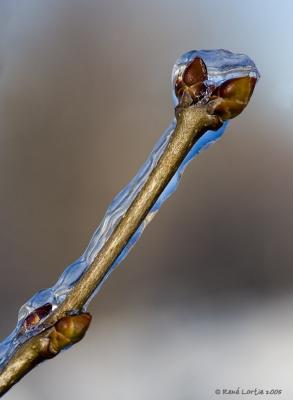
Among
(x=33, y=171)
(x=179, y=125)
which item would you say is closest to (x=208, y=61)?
(x=179, y=125)

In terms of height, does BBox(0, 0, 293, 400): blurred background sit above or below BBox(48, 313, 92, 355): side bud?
above

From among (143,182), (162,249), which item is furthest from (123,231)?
(162,249)

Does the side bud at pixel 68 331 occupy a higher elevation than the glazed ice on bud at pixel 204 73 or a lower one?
lower

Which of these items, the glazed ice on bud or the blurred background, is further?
the blurred background

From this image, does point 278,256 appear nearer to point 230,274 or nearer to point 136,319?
point 230,274

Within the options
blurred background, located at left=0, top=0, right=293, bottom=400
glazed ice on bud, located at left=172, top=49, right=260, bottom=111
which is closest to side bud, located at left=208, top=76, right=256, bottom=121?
glazed ice on bud, located at left=172, top=49, right=260, bottom=111

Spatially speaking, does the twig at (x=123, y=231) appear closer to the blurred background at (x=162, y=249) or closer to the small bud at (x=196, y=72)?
the small bud at (x=196, y=72)

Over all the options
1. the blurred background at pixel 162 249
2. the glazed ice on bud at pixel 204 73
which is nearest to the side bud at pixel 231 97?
Result: the glazed ice on bud at pixel 204 73

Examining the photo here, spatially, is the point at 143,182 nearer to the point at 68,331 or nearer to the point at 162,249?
the point at 68,331

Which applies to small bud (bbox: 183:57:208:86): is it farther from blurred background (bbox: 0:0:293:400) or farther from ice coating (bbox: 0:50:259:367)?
blurred background (bbox: 0:0:293:400)
